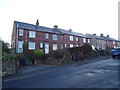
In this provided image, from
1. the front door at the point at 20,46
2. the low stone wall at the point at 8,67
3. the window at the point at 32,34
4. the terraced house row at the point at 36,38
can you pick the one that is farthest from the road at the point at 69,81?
the window at the point at 32,34

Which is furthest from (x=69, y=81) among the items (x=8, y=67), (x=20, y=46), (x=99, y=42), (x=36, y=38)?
(x=99, y=42)

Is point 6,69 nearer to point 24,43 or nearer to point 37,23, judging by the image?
point 24,43

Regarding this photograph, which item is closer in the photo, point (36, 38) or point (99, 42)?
point (36, 38)

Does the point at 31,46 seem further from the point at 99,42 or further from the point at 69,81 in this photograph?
the point at 99,42

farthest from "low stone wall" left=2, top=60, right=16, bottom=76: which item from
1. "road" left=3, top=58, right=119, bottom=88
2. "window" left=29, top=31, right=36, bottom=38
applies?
"window" left=29, top=31, right=36, bottom=38

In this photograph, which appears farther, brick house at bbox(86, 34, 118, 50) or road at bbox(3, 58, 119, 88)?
brick house at bbox(86, 34, 118, 50)

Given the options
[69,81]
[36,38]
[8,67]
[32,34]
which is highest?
[32,34]

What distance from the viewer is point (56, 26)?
36.4 meters

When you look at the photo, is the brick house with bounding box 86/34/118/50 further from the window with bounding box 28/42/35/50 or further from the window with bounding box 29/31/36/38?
the window with bounding box 28/42/35/50

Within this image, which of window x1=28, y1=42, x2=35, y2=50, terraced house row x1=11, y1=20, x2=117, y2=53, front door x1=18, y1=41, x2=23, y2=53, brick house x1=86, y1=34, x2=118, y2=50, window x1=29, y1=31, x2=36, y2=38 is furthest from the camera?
brick house x1=86, y1=34, x2=118, y2=50

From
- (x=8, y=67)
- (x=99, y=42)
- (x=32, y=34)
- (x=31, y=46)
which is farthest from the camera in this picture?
(x=99, y=42)

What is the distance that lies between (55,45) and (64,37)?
4795mm

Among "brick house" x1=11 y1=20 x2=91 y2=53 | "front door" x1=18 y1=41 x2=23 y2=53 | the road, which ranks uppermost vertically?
"brick house" x1=11 y1=20 x2=91 y2=53

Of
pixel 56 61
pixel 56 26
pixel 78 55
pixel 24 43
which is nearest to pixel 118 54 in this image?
pixel 78 55
